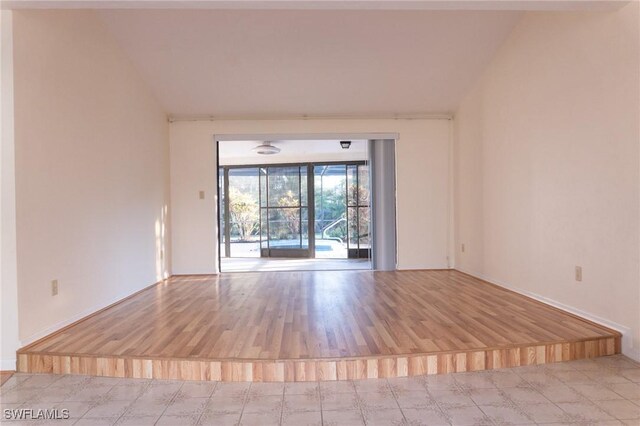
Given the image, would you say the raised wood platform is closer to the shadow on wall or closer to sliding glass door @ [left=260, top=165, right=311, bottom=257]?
the shadow on wall

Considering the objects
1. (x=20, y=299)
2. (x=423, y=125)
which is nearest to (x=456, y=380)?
(x=20, y=299)

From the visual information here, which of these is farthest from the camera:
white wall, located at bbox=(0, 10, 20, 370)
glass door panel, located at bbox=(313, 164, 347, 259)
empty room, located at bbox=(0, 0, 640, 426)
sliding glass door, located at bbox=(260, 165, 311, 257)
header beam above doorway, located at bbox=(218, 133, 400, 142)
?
sliding glass door, located at bbox=(260, 165, 311, 257)

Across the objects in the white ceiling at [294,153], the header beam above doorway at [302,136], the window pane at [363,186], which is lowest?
the window pane at [363,186]

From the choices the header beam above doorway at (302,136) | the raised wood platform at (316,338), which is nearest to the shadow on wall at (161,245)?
the raised wood platform at (316,338)

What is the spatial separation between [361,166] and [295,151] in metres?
1.53

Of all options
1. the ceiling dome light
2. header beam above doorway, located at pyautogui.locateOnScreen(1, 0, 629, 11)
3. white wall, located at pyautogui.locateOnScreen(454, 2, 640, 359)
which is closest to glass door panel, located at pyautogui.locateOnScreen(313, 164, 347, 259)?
the ceiling dome light

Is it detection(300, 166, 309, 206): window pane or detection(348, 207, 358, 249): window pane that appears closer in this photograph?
detection(348, 207, 358, 249): window pane

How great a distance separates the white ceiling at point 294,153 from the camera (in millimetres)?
7262

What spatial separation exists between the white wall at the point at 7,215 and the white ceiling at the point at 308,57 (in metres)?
1.33

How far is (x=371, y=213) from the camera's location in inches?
217

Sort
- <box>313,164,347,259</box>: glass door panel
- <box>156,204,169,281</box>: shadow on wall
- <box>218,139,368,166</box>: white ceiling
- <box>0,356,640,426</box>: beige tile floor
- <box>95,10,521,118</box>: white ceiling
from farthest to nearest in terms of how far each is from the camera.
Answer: <box>313,164,347,259</box>: glass door panel
<box>218,139,368,166</box>: white ceiling
<box>156,204,169,281</box>: shadow on wall
<box>95,10,521,118</box>: white ceiling
<box>0,356,640,426</box>: beige tile floor

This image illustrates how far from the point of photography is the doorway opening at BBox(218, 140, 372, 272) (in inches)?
319

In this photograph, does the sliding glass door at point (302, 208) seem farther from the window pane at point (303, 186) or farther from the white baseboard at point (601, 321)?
the white baseboard at point (601, 321)

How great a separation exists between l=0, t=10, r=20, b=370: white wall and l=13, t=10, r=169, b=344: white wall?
1.7 inches
